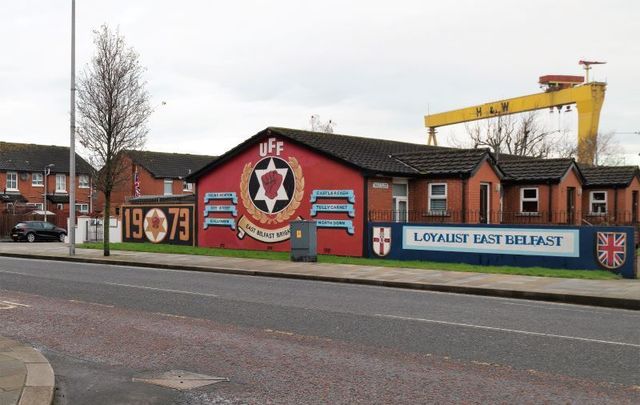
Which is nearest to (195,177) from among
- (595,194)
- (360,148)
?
(360,148)

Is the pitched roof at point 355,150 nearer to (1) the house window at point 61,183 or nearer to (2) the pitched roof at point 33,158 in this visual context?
(2) the pitched roof at point 33,158

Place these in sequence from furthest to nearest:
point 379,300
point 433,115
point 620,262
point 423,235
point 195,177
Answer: point 433,115, point 195,177, point 423,235, point 620,262, point 379,300

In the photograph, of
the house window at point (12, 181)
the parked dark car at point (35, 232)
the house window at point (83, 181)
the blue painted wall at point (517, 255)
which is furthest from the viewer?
the house window at point (83, 181)

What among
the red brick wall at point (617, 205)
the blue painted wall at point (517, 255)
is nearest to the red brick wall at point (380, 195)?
the blue painted wall at point (517, 255)

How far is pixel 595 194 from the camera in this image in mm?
32656

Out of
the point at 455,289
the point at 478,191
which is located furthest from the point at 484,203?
the point at 455,289

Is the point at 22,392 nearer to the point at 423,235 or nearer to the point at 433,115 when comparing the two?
the point at 423,235

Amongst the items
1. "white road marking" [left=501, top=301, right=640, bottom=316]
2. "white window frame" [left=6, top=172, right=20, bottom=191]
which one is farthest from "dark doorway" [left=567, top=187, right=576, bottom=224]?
"white window frame" [left=6, top=172, right=20, bottom=191]

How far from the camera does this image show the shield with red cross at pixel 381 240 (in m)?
21.5

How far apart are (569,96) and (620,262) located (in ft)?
95.4

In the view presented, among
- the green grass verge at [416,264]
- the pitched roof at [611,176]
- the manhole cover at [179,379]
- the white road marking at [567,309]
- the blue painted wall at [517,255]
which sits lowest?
the white road marking at [567,309]

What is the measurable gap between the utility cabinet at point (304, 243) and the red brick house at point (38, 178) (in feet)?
139

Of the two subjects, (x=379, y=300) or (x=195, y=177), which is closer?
(x=379, y=300)

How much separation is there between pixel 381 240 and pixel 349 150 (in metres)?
Result: 5.19
